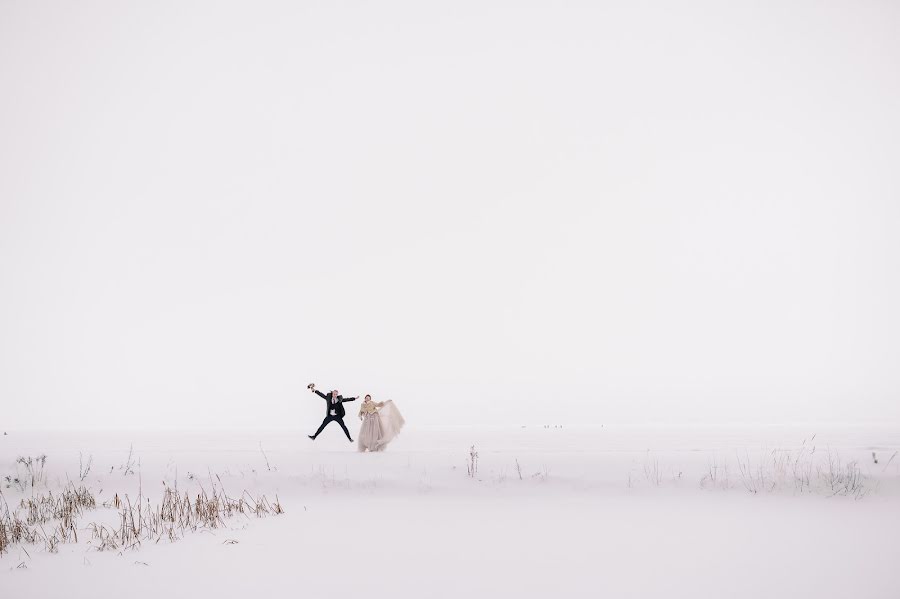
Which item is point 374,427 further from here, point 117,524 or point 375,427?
point 117,524

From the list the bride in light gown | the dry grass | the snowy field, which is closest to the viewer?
the snowy field

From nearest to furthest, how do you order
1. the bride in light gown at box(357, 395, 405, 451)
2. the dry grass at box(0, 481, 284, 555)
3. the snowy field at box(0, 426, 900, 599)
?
the snowy field at box(0, 426, 900, 599), the dry grass at box(0, 481, 284, 555), the bride in light gown at box(357, 395, 405, 451)

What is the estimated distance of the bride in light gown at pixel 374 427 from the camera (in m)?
21.4

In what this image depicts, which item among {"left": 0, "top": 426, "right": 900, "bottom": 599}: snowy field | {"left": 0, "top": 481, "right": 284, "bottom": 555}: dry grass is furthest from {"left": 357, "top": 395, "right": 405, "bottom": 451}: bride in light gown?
{"left": 0, "top": 481, "right": 284, "bottom": 555}: dry grass

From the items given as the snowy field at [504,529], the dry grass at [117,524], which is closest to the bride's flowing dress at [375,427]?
the snowy field at [504,529]

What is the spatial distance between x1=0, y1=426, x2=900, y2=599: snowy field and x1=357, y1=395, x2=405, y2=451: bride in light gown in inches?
79.8

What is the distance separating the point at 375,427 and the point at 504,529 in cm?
1110

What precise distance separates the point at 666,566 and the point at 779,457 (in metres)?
10.7

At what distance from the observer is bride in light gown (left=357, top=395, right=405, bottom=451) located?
2142 cm

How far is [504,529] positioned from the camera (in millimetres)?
11117

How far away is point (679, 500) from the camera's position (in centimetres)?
1396

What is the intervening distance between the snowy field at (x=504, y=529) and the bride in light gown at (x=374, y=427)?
6.65ft

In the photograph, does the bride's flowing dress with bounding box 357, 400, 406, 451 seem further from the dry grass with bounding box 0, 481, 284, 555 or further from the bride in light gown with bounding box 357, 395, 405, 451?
the dry grass with bounding box 0, 481, 284, 555

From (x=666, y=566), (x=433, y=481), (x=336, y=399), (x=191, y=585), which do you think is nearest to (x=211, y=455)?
(x=336, y=399)
